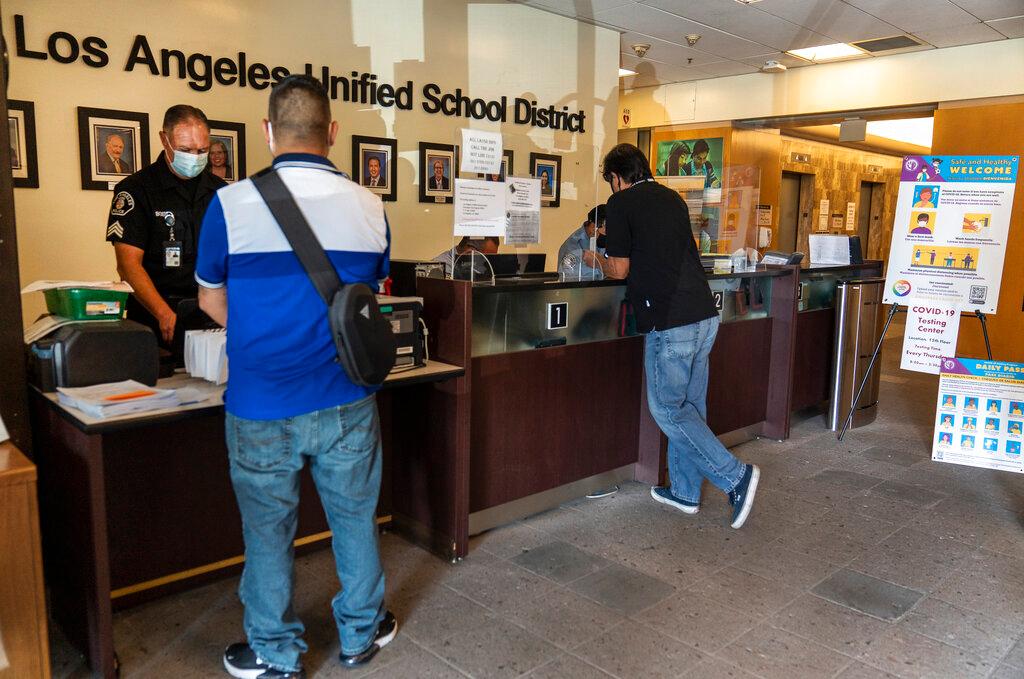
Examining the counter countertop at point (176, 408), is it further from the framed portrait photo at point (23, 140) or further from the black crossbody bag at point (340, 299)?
the framed portrait photo at point (23, 140)

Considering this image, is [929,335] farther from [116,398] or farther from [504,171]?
[116,398]

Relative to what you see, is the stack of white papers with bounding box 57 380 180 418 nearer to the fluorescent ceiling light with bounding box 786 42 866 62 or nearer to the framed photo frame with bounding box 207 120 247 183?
the framed photo frame with bounding box 207 120 247 183

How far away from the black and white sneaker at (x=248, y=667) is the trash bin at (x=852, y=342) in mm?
4405

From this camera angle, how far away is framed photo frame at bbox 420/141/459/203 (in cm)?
617

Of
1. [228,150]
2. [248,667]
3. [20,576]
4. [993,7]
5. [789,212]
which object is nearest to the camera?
[20,576]

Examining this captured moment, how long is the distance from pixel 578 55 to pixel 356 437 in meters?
6.07

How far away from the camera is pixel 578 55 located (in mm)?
7387

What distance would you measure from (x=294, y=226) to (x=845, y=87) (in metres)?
8.66

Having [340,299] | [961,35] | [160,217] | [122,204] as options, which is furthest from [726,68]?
[340,299]

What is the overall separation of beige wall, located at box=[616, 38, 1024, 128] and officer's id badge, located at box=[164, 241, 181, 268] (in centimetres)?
808

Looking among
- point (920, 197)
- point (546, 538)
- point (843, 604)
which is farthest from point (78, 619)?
point (920, 197)

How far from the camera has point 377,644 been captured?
2533mm

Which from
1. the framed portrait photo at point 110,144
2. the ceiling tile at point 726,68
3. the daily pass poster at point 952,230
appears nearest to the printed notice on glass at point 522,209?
the daily pass poster at point 952,230

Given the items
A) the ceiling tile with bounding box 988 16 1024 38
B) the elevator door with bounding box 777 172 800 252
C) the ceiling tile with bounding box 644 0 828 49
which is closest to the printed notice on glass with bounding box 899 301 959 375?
the ceiling tile with bounding box 644 0 828 49
